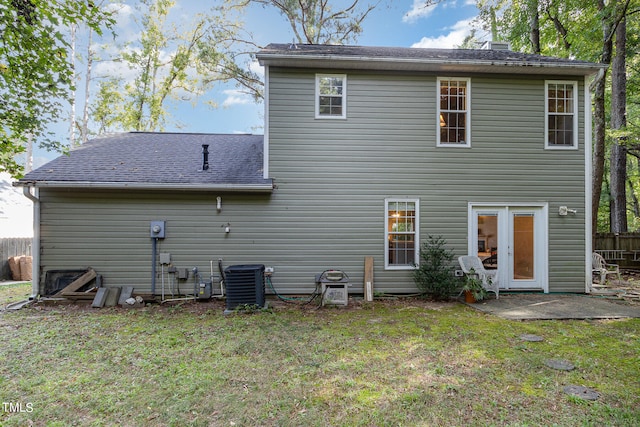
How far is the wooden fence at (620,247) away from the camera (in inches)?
401

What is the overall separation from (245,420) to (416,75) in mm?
7045

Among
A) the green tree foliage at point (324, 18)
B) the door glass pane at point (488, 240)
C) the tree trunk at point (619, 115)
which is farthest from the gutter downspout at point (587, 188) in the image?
the green tree foliage at point (324, 18)

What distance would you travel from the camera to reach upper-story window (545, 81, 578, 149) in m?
6.93


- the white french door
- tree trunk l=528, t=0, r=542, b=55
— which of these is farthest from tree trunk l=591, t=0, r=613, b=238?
the white french door

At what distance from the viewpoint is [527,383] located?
120 inches

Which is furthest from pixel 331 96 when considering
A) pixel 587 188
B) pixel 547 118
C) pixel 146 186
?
pixel 587 188

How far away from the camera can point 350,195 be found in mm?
6695

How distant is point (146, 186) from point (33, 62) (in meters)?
2.70

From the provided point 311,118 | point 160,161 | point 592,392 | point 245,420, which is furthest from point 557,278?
point 160,161

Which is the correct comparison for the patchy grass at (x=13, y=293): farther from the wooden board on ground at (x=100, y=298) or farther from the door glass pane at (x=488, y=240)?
the door glass pane at (x=488, y=240)

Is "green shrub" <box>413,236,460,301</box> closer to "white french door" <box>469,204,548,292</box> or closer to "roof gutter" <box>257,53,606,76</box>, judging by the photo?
"white french door" <box>469,204,548,292</box>

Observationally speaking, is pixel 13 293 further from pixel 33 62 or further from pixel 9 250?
pixel 33 62

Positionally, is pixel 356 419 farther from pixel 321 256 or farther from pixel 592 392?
pixel 321 256

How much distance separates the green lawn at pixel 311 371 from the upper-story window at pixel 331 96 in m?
4.35
